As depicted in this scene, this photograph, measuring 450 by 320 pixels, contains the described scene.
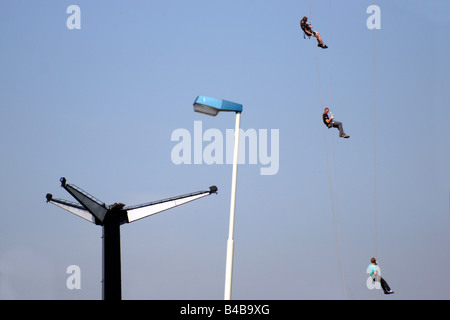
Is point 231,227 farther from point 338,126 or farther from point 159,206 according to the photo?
point 159,206

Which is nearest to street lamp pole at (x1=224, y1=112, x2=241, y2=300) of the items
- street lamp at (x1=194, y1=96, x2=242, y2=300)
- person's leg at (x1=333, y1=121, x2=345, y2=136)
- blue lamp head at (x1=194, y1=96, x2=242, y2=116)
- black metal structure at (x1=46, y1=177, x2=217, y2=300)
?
street lamp at (x1=194, y1=96, x2=242, y2=300)

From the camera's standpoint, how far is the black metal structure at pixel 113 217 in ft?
252

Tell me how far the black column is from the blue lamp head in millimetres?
47522

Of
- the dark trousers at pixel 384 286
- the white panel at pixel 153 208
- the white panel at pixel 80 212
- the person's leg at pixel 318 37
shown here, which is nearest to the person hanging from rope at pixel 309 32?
the person's leg at pixel 318 37

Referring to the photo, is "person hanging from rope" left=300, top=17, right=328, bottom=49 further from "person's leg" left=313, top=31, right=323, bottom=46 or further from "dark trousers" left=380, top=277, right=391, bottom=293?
"dark trousers" left=380, top=277, right=391, bottom=293

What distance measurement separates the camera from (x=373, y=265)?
4544 centimetres

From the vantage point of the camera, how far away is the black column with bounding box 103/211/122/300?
77.6 metres

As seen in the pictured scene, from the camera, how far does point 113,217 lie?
7788 centimetres

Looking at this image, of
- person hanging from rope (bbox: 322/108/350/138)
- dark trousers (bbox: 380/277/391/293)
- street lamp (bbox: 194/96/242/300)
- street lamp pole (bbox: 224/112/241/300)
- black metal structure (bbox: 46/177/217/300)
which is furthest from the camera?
black metal structure (bbox: 46/177/217/300)

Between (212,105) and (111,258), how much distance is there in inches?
1975
